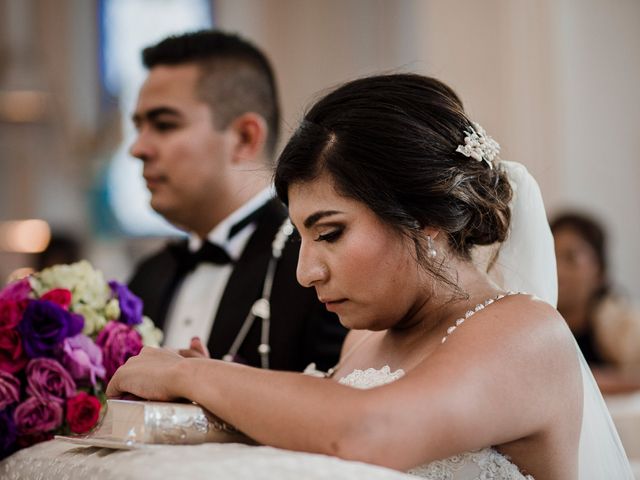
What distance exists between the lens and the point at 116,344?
216 cm

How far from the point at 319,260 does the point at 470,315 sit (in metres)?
0.28

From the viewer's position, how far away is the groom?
9.25 ft

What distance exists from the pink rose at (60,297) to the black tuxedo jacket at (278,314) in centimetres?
55

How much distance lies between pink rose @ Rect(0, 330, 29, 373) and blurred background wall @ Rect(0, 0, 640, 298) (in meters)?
5.23

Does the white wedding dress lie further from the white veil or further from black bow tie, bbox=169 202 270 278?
black bow tie, bbox=169 202 270 278

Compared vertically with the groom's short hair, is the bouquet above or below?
below

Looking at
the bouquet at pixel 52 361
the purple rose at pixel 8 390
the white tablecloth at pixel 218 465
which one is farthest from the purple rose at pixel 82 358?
the white tablecloth at pixel 218 465

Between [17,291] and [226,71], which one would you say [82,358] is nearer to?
[17,291]

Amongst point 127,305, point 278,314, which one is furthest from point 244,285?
point 127,305

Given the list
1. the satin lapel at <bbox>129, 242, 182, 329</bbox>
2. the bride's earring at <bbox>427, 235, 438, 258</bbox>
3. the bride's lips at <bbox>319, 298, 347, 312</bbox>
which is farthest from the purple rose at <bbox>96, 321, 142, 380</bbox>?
the satin lapel at <bbox>129, 242, 182, 329</bbox>

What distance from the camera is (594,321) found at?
5.14 m

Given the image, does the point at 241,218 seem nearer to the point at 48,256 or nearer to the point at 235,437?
the point at 235,437

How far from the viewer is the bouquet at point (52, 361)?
2.04 metres

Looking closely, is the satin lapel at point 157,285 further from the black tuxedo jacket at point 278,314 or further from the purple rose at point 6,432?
the purple rose at point 6,432
